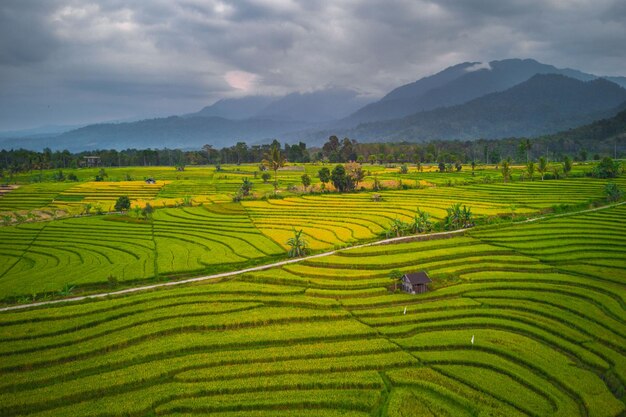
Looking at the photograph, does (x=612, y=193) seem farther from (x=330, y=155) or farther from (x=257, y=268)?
(x=330, y=155)

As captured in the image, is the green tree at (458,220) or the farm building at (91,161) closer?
the green tree at (458,220)

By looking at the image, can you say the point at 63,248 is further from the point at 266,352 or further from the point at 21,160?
the point at 21,160

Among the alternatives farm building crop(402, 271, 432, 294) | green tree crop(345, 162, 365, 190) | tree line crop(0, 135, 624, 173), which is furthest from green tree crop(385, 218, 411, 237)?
tree line crop(0, 135, 624, 173)

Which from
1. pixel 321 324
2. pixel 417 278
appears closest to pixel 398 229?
pixel 417 278

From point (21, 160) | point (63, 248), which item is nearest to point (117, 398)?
point (63, 248)

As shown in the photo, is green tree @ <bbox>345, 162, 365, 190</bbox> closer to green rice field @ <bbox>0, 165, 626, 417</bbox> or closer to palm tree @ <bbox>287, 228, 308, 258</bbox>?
green rice field @ <bbox>0, 165, 626, 417</bbox>

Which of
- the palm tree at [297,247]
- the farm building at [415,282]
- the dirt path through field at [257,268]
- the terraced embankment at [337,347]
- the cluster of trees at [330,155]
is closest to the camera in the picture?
the terraced embankment at [337,347]

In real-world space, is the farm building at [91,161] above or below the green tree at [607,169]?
above

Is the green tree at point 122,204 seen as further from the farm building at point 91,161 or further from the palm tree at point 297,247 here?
the farm building at point 91,161

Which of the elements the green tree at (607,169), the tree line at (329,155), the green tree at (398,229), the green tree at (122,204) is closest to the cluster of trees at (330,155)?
the tree line at (329,155)
